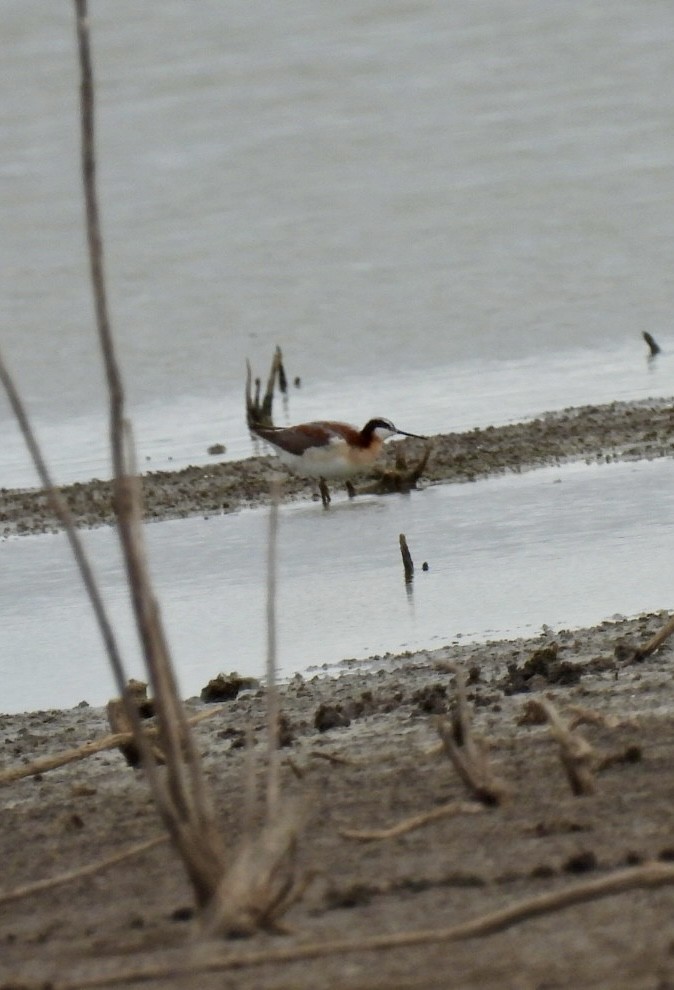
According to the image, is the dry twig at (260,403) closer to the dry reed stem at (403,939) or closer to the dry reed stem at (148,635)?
the dry reed stem at (148,635)

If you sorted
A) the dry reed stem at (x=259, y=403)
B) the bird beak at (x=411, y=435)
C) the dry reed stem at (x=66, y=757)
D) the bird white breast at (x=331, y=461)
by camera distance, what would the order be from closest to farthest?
the dry reed stem at (x=66, y=757)
the bird white breast at (x=331, y=461)
the bird beak at (x=411, y=435)
the dry reed stem at (x=259, y=403)

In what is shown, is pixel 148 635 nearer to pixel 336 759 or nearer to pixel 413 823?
pixel 413 823

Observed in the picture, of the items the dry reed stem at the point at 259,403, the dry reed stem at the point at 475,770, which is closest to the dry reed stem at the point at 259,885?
the dry reed stem at the point at 475,770

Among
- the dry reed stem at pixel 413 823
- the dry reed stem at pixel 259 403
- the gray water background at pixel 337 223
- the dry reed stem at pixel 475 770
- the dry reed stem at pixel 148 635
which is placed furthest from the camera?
the gray water background at pixel 337 223

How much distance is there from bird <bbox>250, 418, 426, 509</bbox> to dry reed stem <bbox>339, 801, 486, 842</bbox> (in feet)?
23.7

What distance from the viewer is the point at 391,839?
15.8 feet

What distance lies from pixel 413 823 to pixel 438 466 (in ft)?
25.9

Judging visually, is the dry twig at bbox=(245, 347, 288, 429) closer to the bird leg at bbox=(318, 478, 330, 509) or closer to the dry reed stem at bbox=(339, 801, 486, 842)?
the bird leg at bbox=(318, 478, 330, 509)

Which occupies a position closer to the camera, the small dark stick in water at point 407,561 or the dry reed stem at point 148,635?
the dry reed stem at point 148,635

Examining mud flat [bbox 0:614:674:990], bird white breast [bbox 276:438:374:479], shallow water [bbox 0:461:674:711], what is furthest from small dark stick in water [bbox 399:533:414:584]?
bird white breast [bbox 276:438:374:479]

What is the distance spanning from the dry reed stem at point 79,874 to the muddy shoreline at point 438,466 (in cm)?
717

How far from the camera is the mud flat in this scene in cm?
371

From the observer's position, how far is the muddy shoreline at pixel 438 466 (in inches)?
483

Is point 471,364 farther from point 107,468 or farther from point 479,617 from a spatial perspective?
point 479,617
